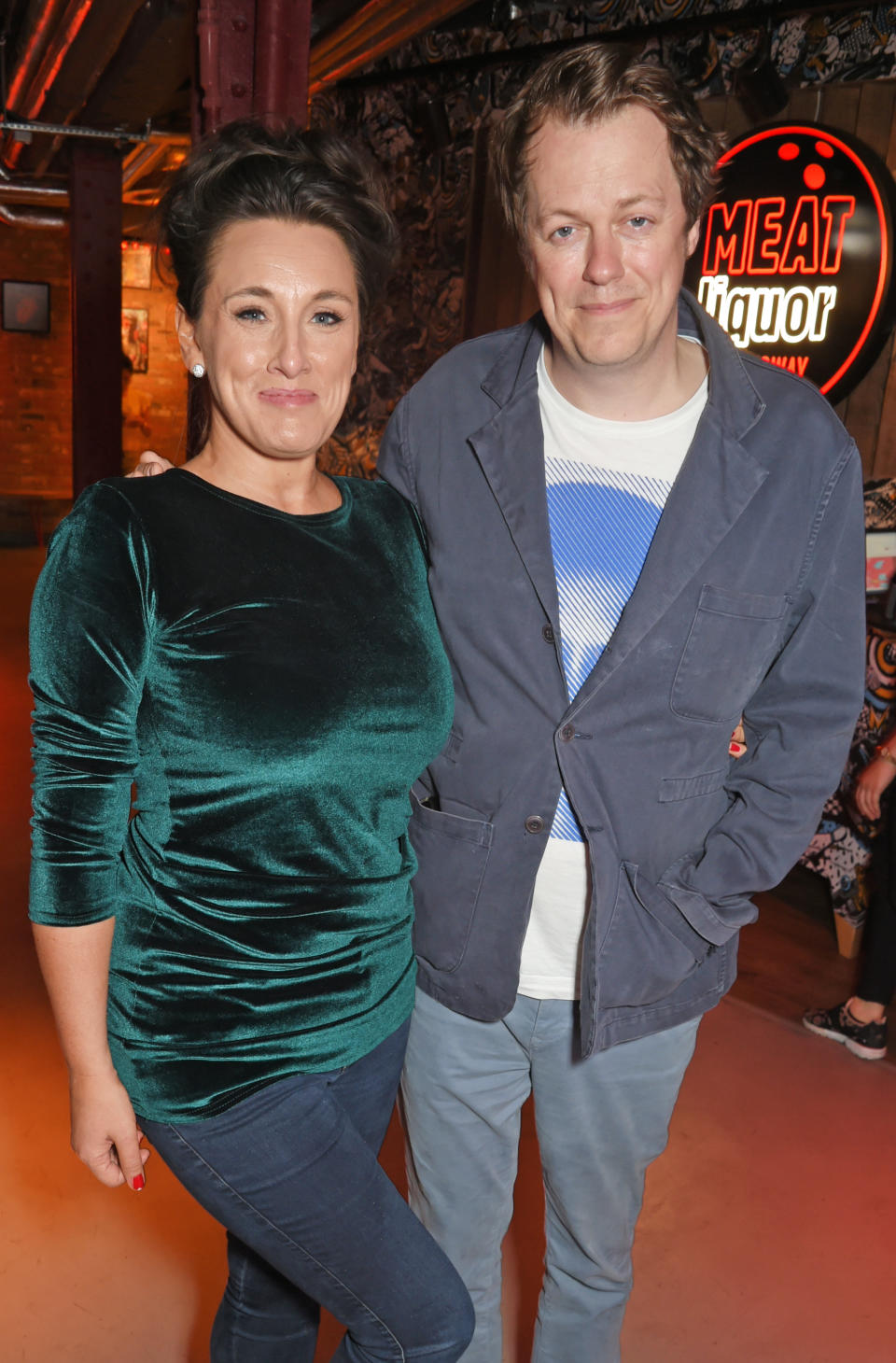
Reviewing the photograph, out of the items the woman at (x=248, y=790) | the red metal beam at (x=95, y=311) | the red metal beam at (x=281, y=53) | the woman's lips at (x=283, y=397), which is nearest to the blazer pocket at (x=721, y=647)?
the woman at (x=248, y=790)

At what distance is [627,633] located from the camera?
1.47 m

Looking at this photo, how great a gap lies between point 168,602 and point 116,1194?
1763mm

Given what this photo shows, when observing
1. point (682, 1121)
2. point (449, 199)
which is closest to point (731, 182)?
point (449, 199)

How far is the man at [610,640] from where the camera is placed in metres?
1.47

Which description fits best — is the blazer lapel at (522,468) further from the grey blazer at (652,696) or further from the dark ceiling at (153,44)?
the dark ceiling at (153,44)

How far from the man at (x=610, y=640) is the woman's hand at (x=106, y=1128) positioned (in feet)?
1.55

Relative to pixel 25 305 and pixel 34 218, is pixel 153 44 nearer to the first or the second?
pixel 34 218

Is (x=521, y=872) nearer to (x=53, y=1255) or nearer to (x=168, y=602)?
(x=168, y=602)

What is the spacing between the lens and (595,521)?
1537mm

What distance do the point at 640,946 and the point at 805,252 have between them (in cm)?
340

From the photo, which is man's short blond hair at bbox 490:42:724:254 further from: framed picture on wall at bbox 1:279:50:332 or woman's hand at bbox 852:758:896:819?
framed picture on wall at bbox 1:279:50:332

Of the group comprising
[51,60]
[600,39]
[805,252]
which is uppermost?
[600,39]

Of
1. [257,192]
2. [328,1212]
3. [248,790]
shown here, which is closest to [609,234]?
[257,192]

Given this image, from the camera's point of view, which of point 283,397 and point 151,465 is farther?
point 151,465
